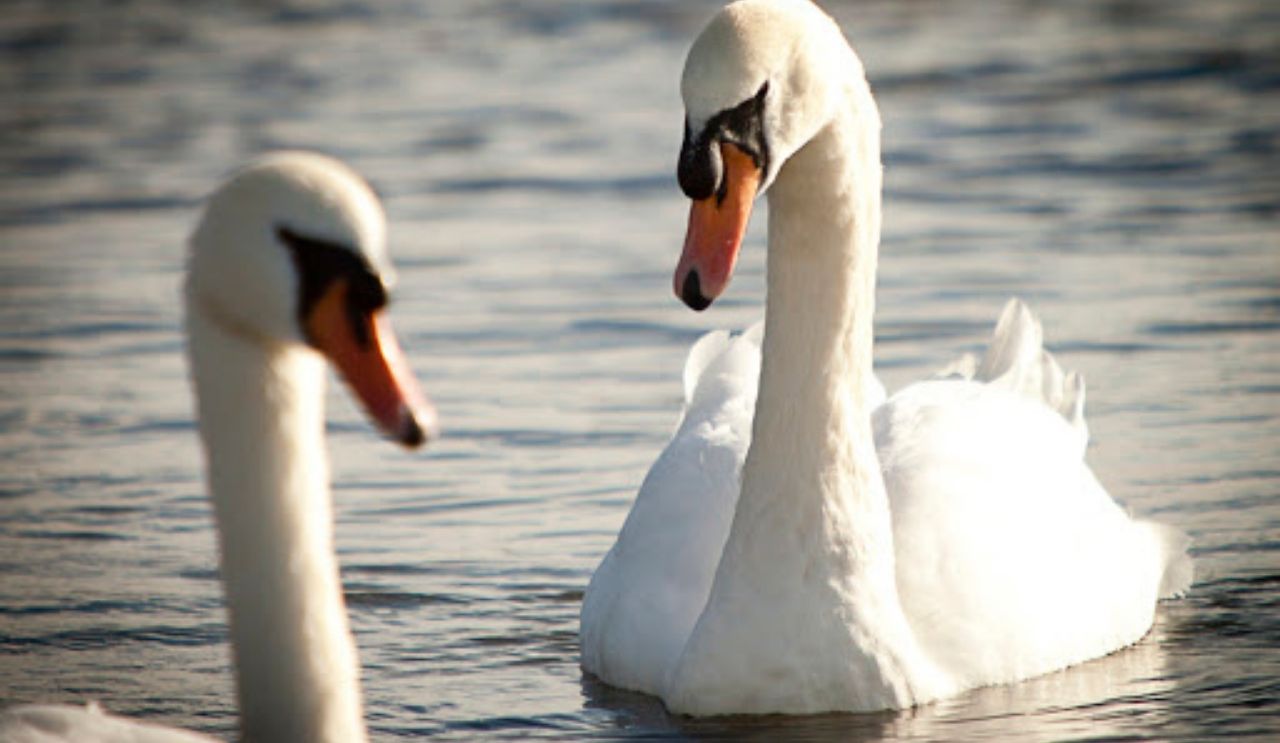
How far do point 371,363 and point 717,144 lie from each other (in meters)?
1.84

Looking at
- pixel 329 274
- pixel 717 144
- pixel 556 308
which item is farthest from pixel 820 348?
pixel 556 308

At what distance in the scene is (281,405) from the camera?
537cm

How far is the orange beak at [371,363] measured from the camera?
521 cm

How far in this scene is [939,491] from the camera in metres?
8.11

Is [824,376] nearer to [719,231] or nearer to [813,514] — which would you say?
[813,514]

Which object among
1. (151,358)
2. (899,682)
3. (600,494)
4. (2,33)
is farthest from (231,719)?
(2,33)

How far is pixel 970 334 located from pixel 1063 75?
880 cm

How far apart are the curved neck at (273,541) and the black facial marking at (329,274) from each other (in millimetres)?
163

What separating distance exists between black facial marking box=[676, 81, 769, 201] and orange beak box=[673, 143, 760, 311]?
0.9 inches

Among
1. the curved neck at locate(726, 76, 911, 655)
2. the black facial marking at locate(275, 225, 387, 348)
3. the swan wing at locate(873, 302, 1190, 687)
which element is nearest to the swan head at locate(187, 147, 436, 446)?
the black facial marking at locate(275, 225, 387, 348)

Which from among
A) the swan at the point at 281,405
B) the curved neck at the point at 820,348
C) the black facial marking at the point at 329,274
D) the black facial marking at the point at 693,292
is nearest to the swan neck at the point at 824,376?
the curved neck at the point at 820,348

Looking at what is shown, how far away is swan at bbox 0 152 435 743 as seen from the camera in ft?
17.0

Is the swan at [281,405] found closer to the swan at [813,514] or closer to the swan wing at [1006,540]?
the swan at [813,514]

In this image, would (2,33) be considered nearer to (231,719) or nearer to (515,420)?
(515,420)
